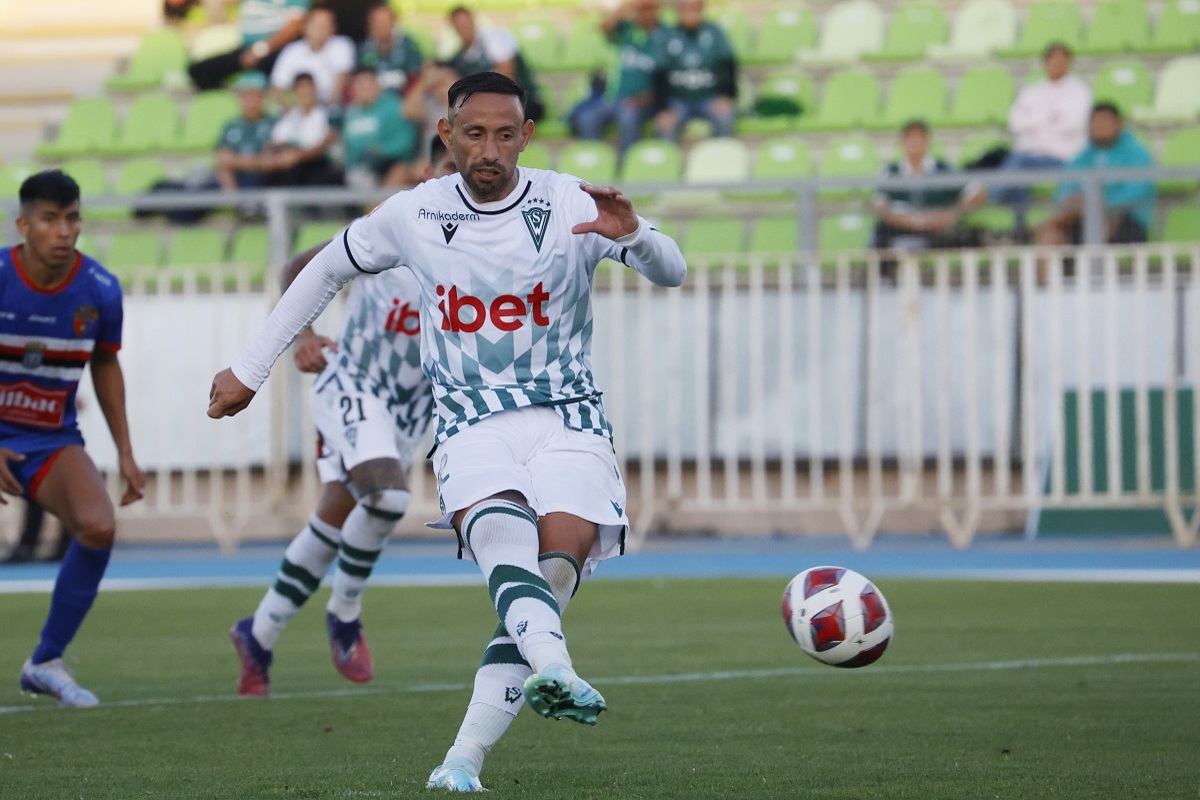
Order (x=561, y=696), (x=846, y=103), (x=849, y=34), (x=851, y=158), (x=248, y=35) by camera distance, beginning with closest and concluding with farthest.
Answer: (x=561, y=696) < (x=851, y=158) < (x=846, y=103) < (x=849, y=34) < (x=248, y=35)

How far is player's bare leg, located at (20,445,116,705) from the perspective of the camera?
740cm

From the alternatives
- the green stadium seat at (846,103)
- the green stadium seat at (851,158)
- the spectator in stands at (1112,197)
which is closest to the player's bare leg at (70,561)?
the spectator in stands at (1112,197)

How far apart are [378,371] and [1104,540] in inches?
361

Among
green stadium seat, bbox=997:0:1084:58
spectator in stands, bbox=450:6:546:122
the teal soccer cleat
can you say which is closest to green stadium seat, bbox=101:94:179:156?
spectator in stands, bbox=450:6:546:122

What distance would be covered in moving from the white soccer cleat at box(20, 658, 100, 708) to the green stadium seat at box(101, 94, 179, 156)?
1281 cm

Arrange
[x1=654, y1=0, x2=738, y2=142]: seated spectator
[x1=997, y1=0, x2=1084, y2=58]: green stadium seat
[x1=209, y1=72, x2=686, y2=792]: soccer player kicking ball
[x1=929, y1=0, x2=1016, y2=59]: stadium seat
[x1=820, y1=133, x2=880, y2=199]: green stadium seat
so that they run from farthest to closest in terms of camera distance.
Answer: [x1=929, y1=0, x2=1016, y2=59]: stadium seat → [x1=997, y1=0, x2=1084, y2=58]: green stadium seat → [x1=654, y1=0, x2=738, y2=142]: seated spectator → [x1=820, y1=133, x2=880, y2=199]: green stadium seat → [x1=209, y1=72, x2=686, y2=792]: soccer player kicking ball

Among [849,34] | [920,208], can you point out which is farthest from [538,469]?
[849,34]

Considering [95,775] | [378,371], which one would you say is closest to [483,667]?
[95,775]

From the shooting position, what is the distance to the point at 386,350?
797 cm

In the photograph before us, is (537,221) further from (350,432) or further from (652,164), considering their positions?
(652,164)

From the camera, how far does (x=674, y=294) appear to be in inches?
617

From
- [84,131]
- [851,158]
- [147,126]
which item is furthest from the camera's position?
[84,131]

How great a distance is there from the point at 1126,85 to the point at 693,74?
13.2ft

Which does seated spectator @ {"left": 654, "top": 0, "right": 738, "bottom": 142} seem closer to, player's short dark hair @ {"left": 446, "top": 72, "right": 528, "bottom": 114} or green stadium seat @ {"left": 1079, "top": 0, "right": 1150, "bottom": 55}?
green stadium seat @ {"left": 1079, "top": 0, "right": 1150, "bottom": 55}
